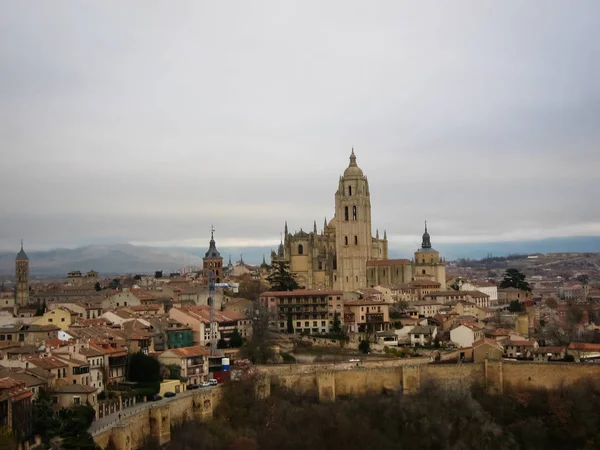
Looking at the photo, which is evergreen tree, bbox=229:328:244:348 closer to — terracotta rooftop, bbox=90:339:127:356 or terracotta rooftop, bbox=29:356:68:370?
terracotta rooftop, bbox=90:339:127:356

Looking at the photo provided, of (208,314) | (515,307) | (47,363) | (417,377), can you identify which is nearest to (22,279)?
(208,314)

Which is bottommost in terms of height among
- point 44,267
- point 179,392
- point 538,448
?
point 538,448

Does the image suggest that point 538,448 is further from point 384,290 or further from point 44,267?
point 44,267

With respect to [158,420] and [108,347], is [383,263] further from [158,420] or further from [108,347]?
[158,420]

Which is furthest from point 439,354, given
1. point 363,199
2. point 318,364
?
point 363,199

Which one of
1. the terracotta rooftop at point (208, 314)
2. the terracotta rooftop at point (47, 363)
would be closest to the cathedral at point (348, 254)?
the terracotta rooftop at point (208, 314)
